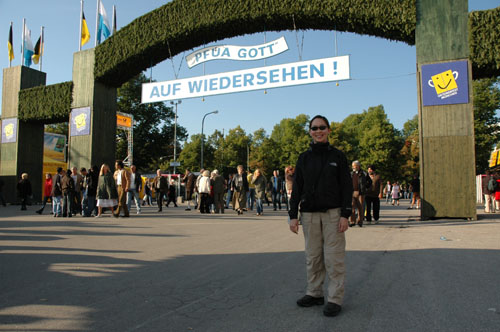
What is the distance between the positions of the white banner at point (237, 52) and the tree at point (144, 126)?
34.5 metres

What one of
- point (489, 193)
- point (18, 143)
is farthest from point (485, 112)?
point (18, 143)

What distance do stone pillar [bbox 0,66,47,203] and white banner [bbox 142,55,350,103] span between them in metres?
8.38

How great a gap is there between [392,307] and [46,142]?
36.7 m

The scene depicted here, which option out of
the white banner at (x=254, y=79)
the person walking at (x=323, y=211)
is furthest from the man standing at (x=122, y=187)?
the person walking at (x=323, y=211)

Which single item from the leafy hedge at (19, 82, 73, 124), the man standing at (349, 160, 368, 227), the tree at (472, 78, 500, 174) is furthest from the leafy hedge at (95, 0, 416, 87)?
the tree at (472, 78, 500, 174)

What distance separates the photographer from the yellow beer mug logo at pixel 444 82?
12523mm

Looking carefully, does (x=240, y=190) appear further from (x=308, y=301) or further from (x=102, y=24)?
(x=308, y=301)

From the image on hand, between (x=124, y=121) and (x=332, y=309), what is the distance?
34.7m

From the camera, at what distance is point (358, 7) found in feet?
44.8

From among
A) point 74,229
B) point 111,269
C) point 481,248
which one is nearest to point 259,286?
point 111,269

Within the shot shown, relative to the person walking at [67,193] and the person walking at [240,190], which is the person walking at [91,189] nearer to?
the person walking at [67,193]

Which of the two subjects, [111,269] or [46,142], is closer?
[111,269]

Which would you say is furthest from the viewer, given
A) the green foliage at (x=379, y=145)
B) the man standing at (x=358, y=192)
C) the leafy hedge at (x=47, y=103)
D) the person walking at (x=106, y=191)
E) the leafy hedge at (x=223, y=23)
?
the green foliage at (x=379, y=145)

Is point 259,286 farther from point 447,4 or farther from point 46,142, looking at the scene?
point 46,142
